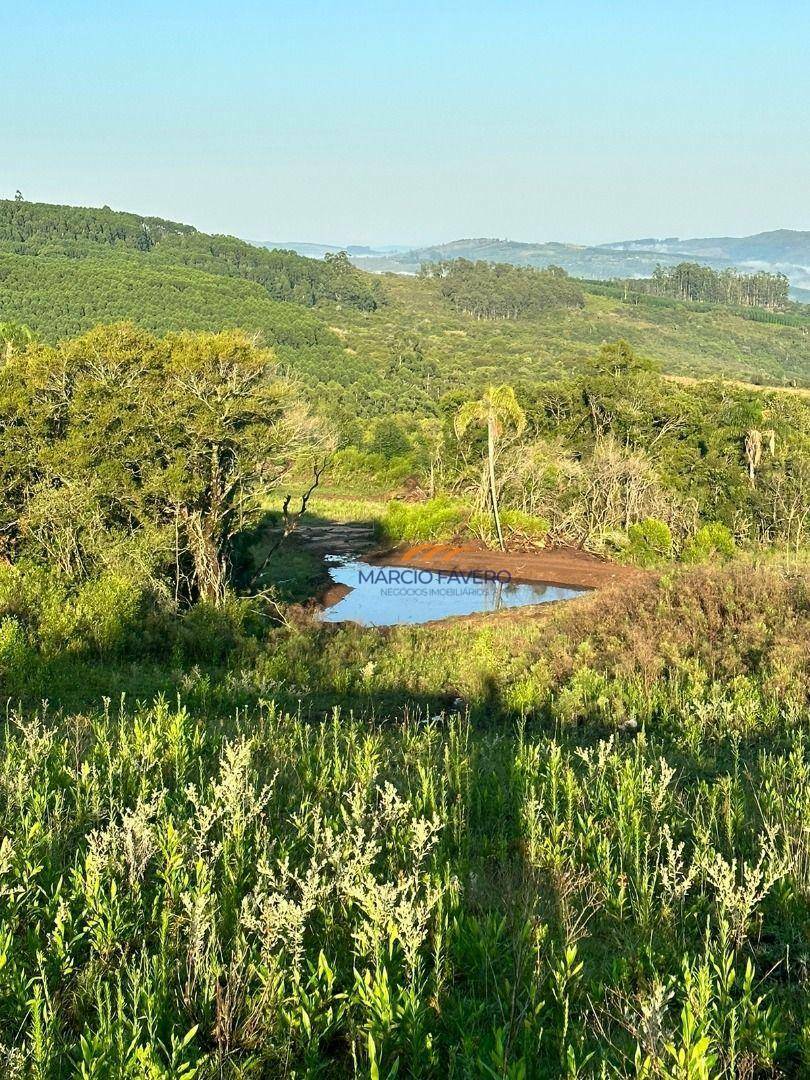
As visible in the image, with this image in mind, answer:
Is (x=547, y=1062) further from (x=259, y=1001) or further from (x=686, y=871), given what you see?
(x=686, y=871)

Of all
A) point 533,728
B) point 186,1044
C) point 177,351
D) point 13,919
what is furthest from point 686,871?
point 177,351

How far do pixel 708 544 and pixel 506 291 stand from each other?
10794 centimetres

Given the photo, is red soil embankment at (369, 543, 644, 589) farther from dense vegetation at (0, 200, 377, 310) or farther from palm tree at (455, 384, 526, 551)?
dense vegetation at (0, 200, 377, 310)

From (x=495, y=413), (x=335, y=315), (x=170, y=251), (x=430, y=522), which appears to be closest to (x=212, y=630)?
(x=430, y=522)

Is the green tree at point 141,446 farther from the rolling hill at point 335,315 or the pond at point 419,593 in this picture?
the rolling hill at point 335,315

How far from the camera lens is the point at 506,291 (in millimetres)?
127625

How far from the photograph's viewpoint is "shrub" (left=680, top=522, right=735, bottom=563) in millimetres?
25359

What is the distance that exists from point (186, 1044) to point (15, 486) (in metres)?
15.3

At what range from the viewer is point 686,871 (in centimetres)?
354

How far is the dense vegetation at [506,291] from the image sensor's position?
124 m

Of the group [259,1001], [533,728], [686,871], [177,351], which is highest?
[177,351]

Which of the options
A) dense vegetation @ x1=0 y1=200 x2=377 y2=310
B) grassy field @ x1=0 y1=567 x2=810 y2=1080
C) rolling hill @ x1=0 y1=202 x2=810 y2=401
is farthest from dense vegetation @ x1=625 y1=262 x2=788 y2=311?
grassy field @ x1=0 y1=567 x2=810 y2=1080

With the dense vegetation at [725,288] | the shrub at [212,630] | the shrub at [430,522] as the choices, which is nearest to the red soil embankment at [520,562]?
the shrub at [430,522]

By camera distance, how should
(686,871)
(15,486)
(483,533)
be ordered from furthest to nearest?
(483,533)
(15,486)
(686,871)
